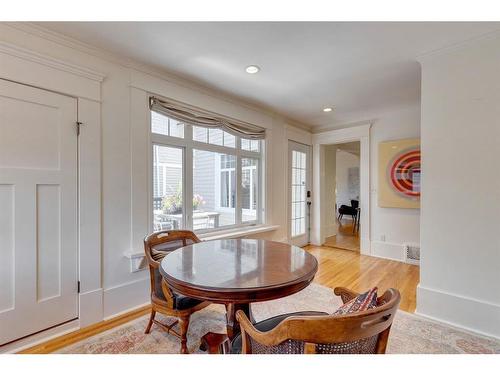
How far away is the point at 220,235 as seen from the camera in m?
3.02

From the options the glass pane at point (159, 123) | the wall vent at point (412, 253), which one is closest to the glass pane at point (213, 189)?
the glass pane at point (159, 123)

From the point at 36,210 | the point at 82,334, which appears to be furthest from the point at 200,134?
the point at 82,334

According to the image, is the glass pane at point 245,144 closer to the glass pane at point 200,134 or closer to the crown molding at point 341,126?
the glass pane at point 200,134

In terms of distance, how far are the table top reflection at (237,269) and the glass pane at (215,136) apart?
1.65 meters

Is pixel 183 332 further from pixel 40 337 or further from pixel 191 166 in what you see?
pixel 191 166

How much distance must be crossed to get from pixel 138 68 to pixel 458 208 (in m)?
3.10

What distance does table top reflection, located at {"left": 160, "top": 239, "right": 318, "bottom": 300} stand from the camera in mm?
1125

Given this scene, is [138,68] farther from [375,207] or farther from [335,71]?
[375,207]

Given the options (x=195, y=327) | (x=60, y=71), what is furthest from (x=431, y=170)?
(x=60, y=71)

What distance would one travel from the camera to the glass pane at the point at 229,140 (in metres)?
3.31


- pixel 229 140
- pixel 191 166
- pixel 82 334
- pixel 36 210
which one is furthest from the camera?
pixel 229 140

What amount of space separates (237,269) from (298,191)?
344cm

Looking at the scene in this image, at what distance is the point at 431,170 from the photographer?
7.04 feet
